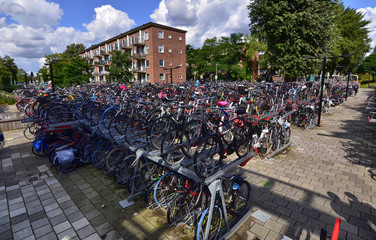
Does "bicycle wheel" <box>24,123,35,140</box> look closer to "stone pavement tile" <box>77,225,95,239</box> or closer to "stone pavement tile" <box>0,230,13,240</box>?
"stone pavement tile" <box>0,230,13,240</box>

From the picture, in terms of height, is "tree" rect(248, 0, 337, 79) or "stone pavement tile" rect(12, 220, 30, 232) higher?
"tree" rect(248, 0, 337, 79)

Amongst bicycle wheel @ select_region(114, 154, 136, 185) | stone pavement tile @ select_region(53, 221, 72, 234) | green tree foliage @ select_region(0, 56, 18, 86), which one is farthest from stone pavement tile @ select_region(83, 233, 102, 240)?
green tree foliage @ select_region(0, 56, 18, 86)

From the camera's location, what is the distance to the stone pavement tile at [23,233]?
3.27 m

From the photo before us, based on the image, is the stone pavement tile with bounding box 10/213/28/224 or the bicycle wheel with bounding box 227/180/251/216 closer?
the bicycle wheel with bounding box 227/180/251/216

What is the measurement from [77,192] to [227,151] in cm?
351

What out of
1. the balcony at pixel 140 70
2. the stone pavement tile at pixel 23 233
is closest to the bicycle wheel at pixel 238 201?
the stone pavement tile at pixel 23 233

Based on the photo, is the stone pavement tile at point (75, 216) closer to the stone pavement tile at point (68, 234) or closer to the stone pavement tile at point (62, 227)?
the stone pavement tile at point (62, 227)

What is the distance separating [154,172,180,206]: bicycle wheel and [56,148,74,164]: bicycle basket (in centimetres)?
285

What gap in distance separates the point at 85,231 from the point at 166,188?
1502 mm

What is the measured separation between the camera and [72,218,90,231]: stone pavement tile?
346 cm

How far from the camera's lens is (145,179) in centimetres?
428

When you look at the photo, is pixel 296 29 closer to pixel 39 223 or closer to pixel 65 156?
pixel 65 156

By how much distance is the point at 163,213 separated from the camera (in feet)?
12.5

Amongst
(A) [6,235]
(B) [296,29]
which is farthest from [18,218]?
(B) [296,29]
